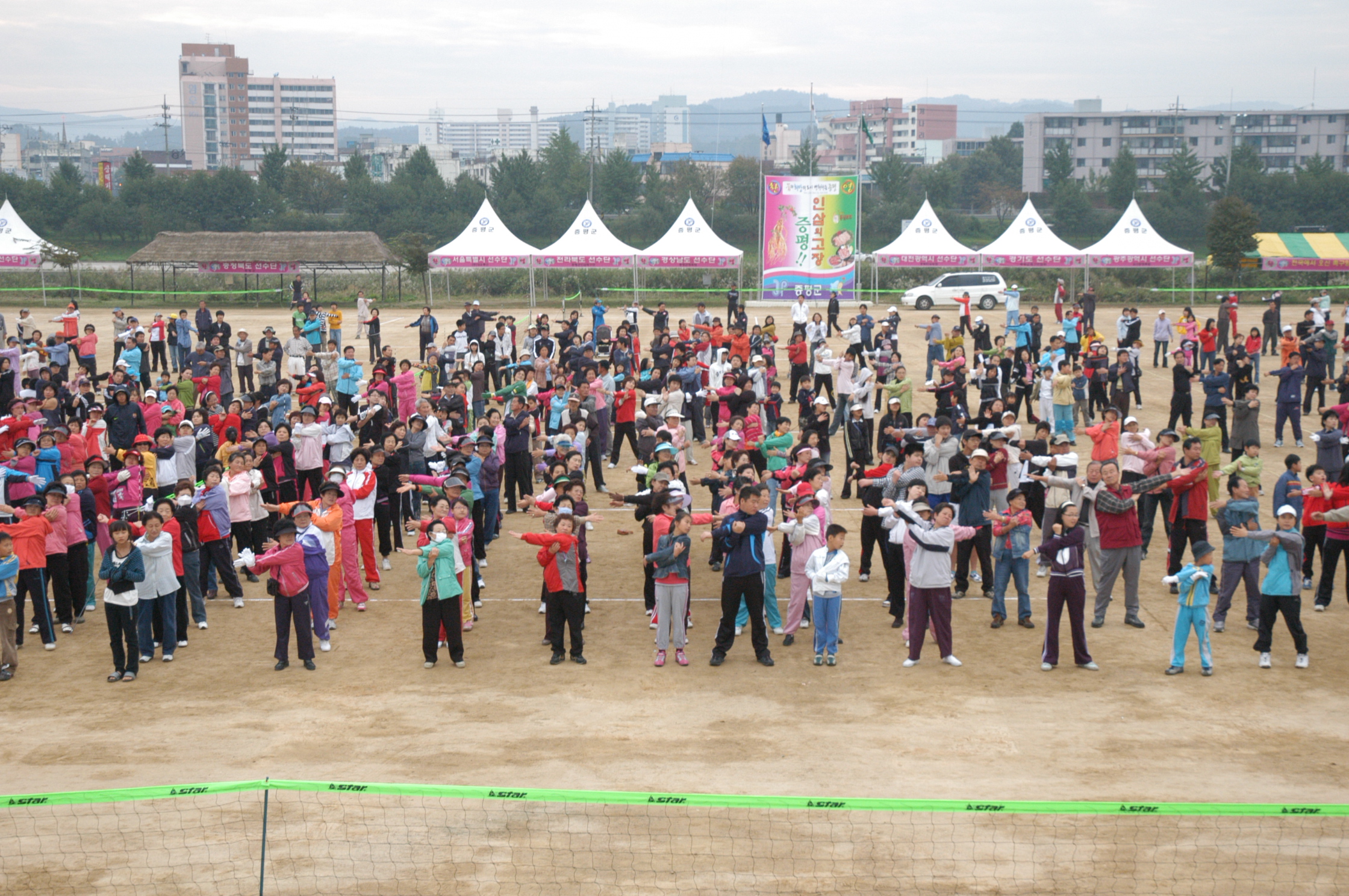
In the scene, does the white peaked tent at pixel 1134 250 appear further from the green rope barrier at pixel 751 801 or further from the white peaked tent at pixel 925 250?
the green rope barrier at pixel 751 801

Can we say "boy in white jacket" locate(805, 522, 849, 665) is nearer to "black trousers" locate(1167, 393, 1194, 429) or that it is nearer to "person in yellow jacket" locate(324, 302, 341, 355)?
"black trousers" locate(1167, 393, 1194, 429)

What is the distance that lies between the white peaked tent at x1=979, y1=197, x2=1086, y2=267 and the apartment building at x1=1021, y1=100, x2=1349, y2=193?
2898 inches

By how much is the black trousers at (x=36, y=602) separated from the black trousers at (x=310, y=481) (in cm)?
365

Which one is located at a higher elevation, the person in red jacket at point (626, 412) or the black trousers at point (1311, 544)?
the person in red jacket at point (626, 412)

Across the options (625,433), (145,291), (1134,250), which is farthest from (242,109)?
(625,433)

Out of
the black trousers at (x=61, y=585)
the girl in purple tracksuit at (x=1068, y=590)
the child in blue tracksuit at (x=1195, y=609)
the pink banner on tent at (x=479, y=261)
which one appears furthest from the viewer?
the pink banner on tent at (x=479, y=261)

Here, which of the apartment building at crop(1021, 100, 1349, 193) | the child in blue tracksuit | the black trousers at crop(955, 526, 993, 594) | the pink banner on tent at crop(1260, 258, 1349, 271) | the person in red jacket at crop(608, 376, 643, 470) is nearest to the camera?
the child in blue tracksuit

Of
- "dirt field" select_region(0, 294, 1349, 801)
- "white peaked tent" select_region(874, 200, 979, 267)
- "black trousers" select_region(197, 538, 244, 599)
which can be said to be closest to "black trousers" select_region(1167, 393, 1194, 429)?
"dirt field" select_region(0, 294, 1349, 801)

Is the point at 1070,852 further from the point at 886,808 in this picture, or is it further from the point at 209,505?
the point at 209,505

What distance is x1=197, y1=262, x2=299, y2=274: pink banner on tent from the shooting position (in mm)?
43188

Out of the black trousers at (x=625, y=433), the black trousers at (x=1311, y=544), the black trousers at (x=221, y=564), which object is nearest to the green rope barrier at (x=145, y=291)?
the black trousers at (x=625, y=433)

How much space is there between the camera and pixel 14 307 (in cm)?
4116

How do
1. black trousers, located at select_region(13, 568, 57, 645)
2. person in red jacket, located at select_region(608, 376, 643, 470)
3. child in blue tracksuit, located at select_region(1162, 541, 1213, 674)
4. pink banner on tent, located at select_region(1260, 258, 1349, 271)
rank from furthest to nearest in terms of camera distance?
pink banner on tent, located at select_region(1260, 258, 1349, 271) < person in red jacket, located at select_region(608, 376, 643, 470) < black trousers, located at select_region(13, 568, 57, 645) < child in blue tracksuit, located at select_region(1162, 541, 1213, 674)

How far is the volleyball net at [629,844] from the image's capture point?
260 inches
